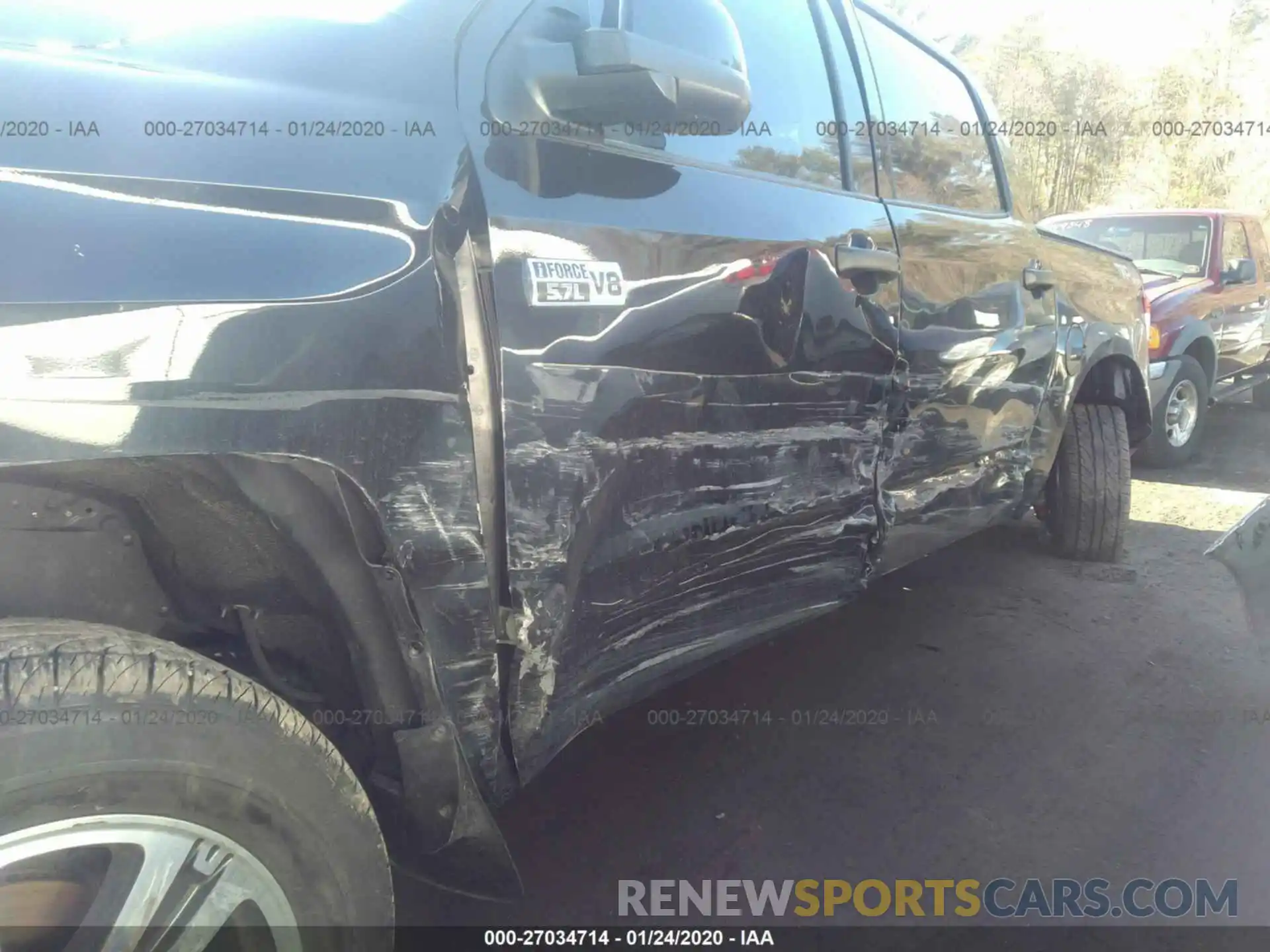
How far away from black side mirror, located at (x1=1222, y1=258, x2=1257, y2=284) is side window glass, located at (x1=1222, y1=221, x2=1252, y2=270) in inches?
1.5

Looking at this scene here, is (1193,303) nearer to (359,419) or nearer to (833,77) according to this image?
(833,77)

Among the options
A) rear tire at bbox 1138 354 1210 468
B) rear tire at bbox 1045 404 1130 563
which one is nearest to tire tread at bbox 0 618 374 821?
rear tire at bbox 1045 404 1130 563

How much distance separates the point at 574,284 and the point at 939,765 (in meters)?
1.79

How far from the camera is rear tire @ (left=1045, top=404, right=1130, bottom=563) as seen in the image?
13.0 ft

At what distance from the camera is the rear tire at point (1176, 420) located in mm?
6281

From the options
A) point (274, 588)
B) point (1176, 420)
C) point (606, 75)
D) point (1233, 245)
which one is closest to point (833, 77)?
point (606, 75)

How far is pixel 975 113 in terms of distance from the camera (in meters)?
3.54

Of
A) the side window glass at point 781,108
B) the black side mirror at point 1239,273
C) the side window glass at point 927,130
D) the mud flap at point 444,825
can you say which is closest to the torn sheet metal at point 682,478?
the mud flap at point 444,825

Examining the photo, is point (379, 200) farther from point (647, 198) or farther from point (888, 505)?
point (888, 505)

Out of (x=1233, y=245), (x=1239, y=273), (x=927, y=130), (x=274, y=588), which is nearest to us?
(x=274, y=588)

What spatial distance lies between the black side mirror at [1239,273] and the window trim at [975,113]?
14.5ft

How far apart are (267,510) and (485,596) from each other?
0.34 meters

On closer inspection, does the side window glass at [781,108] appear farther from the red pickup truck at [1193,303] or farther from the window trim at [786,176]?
the red pickup truck at [1193,303]
